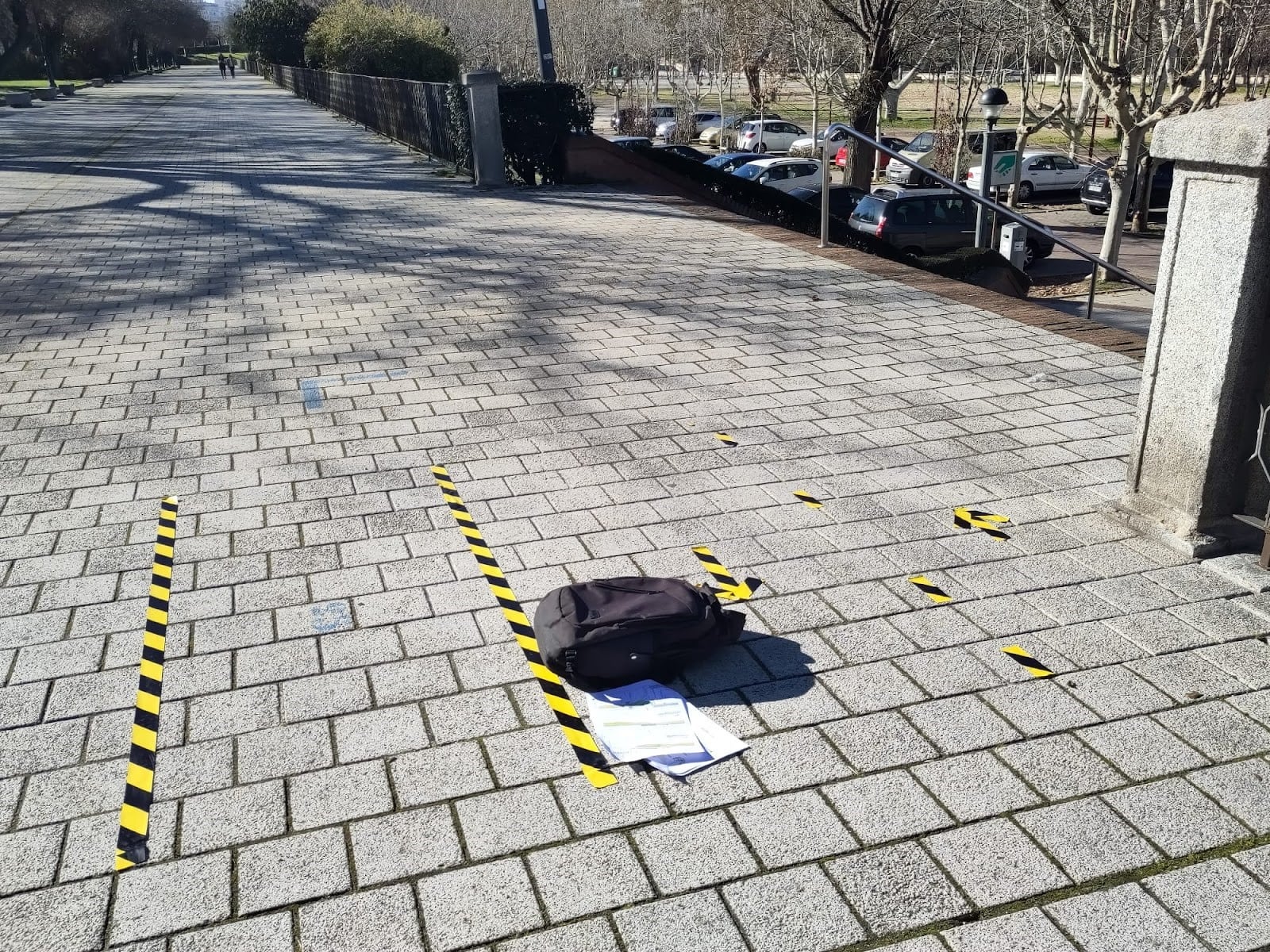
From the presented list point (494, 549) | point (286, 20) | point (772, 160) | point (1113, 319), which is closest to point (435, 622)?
point (494, 549)

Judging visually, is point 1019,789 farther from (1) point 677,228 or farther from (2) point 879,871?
(1) point 677,228

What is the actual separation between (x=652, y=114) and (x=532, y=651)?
4733cm

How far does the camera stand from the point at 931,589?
490 centimetres

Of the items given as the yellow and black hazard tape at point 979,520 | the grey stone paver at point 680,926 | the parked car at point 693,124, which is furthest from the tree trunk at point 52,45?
the grey stone paver at point 680,926

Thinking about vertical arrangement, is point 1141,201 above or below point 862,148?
below

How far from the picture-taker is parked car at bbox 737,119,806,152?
40.3m

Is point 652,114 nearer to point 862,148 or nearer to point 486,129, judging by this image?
point 862,148

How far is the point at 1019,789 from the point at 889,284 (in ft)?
25.6

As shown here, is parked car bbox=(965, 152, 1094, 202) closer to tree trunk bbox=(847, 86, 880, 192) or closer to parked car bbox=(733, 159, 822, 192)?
tree trunk bbox=(847, 86, 880, 192)

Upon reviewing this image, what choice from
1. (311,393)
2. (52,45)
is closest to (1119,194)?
(311,393)

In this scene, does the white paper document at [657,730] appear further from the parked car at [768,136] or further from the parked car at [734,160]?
the parked car at [768,136]

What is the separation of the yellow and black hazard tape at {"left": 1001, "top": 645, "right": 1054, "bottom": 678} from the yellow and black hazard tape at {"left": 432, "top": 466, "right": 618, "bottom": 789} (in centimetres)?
171

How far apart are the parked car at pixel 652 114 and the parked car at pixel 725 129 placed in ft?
7.44

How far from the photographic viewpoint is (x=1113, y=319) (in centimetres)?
1628
